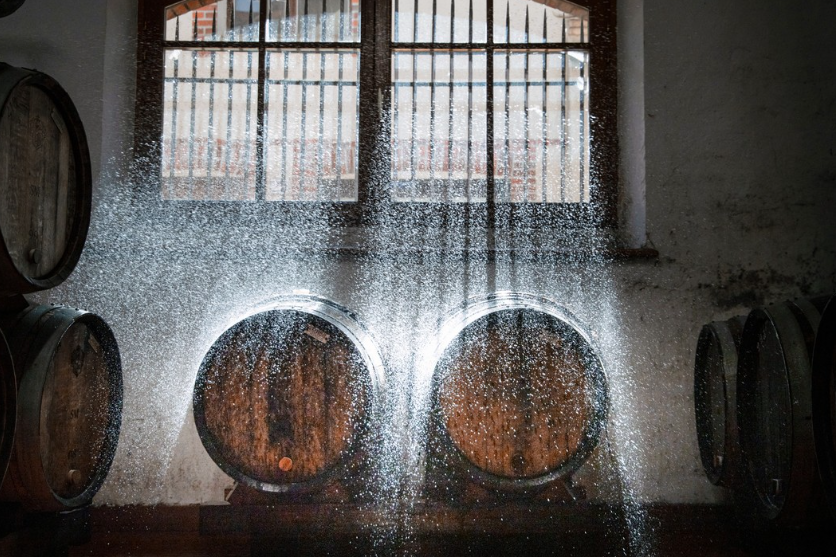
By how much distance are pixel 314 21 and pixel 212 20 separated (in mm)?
446

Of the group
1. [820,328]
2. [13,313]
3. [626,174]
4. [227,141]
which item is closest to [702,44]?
[626,174]

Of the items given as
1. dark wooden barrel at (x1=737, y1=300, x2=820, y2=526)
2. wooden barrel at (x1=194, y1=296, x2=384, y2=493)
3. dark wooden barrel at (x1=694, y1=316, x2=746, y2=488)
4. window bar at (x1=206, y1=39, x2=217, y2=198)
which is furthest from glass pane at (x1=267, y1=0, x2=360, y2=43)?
dark wooden barrel at (x1=737, y1=300, x2=820, y2=526)

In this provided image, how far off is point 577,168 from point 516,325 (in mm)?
1222

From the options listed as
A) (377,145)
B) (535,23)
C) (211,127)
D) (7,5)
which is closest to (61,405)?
(7,5)

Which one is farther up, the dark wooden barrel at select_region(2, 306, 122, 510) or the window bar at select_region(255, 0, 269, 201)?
the window bar at select_region(255, 0, 269, 201)

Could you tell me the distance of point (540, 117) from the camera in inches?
121

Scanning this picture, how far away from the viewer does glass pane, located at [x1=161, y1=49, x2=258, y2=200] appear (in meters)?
3.04

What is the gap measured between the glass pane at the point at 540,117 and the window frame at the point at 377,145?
0.05 m

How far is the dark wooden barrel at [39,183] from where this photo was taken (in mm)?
1681

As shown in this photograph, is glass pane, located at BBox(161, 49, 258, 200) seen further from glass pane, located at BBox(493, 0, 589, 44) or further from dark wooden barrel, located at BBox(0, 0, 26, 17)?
dark wooden barrel, located at BBox(0, 0, 26, 17)

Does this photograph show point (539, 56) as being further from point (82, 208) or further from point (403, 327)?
point (82, 208)

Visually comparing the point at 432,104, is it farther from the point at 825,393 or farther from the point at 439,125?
the point at 825,393

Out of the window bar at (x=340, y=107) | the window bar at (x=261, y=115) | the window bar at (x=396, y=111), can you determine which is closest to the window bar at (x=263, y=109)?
the window bar at (x=261, y=115)

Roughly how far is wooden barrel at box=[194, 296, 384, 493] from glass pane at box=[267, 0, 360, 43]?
1.47 metres
